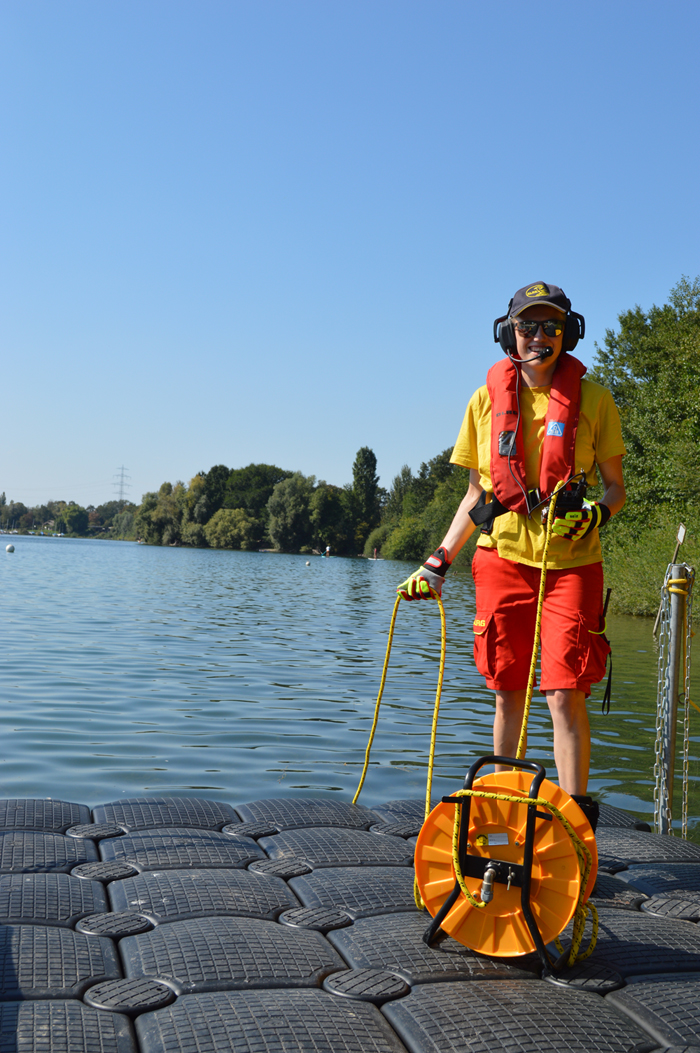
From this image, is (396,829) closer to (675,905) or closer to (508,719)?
(508,719)

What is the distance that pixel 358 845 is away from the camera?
11.5 feet

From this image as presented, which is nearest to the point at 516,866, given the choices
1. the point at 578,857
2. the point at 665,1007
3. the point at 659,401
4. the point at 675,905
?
the point at 578,857

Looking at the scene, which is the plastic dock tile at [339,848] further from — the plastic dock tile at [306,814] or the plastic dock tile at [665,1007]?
the plastic dock tile at [665,1007]

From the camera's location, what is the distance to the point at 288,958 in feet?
7.80

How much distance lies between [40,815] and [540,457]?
250 cm

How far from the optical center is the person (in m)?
3.07

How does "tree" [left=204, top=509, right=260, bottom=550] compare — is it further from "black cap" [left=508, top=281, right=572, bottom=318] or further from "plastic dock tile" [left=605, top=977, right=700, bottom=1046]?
"plastic dock tile" [left=605, top=977, right=700, bottom=1046]

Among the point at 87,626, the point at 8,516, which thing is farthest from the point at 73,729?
the point at 8,516

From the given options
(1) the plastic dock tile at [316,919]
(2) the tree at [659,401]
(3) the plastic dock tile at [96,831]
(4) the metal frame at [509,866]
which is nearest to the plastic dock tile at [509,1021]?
(4) the metal frame at [509,866]

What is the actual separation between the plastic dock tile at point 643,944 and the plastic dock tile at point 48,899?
1464mm

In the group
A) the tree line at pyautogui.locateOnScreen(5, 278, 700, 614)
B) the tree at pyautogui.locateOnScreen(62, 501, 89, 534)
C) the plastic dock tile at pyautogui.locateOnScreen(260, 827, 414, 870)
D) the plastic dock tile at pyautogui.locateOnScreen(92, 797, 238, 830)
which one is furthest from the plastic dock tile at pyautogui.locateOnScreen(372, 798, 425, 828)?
the tree at pyautogui.locateOnScreen(62, 501, 89, 534)

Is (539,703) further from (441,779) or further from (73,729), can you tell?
(73,729)

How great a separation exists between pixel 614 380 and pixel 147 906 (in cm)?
4474

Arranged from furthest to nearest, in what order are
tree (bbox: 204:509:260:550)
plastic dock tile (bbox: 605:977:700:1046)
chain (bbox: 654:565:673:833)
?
tree (bbox: 204:509:260:550) < chain (bbox: 654:565:673:833) < plastic dock tile (bbox: 605:977:700:1046)
